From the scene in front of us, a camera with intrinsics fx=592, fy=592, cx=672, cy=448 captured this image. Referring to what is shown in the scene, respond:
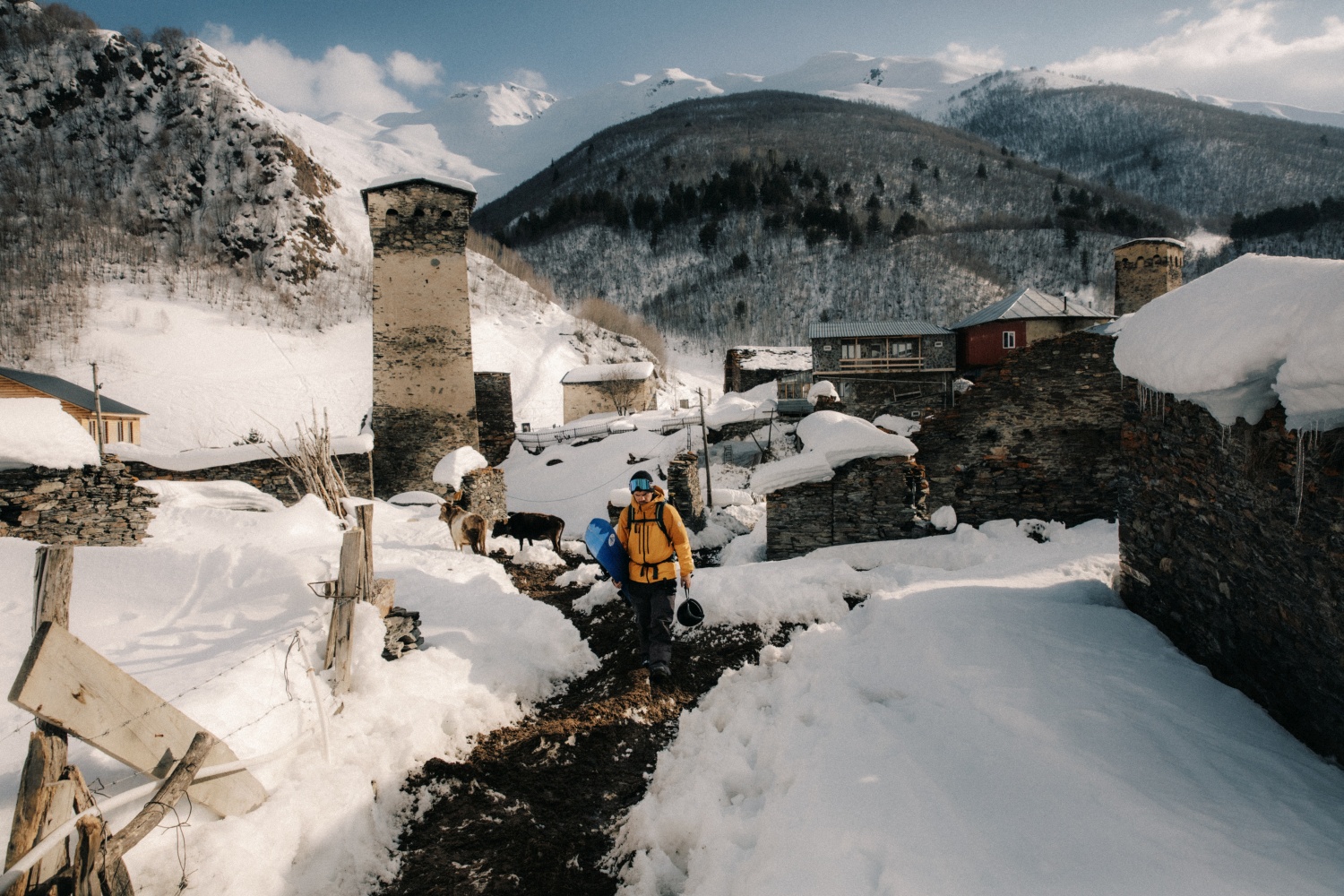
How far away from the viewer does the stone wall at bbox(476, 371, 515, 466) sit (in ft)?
79.4

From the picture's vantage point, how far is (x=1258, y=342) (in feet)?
9.98

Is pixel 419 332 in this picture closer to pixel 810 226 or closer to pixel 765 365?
pixel 765 365

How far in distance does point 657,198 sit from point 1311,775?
93.2 meters

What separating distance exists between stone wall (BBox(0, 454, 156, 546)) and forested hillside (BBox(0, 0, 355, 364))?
3431cm

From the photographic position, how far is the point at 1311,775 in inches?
114

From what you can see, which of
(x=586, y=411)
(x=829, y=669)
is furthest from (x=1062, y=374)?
(x=586, y=411)

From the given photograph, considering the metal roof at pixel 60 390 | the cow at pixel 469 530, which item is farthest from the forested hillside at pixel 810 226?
the cow at pixel 469 530

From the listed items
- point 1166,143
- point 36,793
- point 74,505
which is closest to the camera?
point 36,793

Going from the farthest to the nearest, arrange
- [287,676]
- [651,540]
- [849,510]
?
[849,510], [651,540], [287,676]

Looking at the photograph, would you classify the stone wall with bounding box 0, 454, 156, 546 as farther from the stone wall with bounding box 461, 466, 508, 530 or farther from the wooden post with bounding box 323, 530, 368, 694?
the wooden post with bounding box 323, 530, 368, 694

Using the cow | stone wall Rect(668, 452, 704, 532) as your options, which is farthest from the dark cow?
stone wall Rect(668, 452, 704, 532)

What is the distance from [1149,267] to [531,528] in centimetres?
3590

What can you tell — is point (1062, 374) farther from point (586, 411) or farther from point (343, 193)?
point (343, 193)

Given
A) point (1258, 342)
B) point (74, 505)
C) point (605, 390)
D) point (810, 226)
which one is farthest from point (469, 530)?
point (810, 226)
